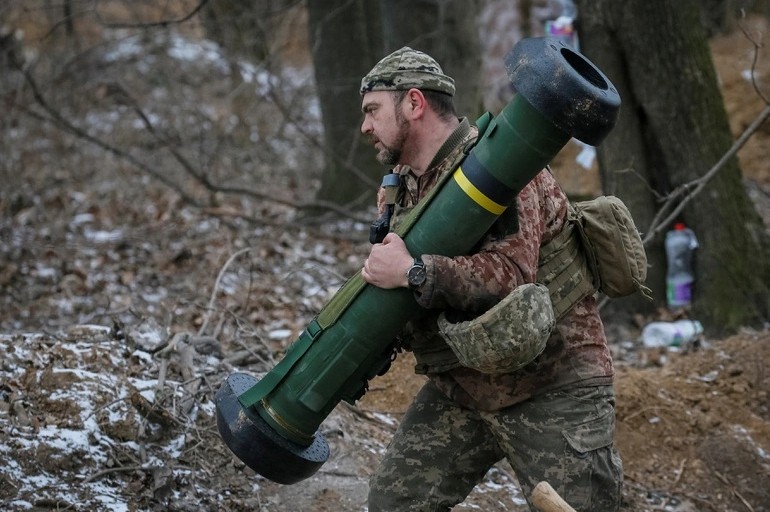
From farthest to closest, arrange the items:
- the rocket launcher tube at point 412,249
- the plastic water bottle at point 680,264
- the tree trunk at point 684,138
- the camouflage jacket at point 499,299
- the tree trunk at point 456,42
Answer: the tree trunk at point 456,42
the plastic water bottle at point 680,264
the tree trunk at point 684,138
the camouflage jacket at point 499,299
the rocket launcher tube at point 412,249

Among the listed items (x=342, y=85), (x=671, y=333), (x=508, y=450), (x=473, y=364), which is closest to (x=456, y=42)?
(x=342, y=85)

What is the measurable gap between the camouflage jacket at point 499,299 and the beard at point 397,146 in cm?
8

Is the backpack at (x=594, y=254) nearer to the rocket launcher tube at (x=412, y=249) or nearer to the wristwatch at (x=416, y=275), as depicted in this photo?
the rocket launcher tube at (x=412, y=249)

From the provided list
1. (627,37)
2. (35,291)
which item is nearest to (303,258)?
(35,291)

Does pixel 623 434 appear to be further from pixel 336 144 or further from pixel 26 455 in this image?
pixel 336 144

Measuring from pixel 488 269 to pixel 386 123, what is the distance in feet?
2.07

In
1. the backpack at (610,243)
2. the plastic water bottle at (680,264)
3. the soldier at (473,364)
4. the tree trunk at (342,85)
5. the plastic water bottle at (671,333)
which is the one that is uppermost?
the backpack at (610,243)

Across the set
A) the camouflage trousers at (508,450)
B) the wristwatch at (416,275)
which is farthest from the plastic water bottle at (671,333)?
the wristwatch at (416,275)

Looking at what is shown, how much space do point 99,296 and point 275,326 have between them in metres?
2.05

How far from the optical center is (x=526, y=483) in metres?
3.21

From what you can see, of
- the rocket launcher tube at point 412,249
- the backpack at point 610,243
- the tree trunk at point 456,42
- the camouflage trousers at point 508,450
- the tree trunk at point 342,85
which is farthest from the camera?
the tree trunk at point 342,85

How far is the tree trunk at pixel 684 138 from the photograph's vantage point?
674 centimetres

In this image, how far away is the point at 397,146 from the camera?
3.14m

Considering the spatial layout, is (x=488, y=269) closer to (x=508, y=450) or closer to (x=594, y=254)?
(x=594, y=254)
